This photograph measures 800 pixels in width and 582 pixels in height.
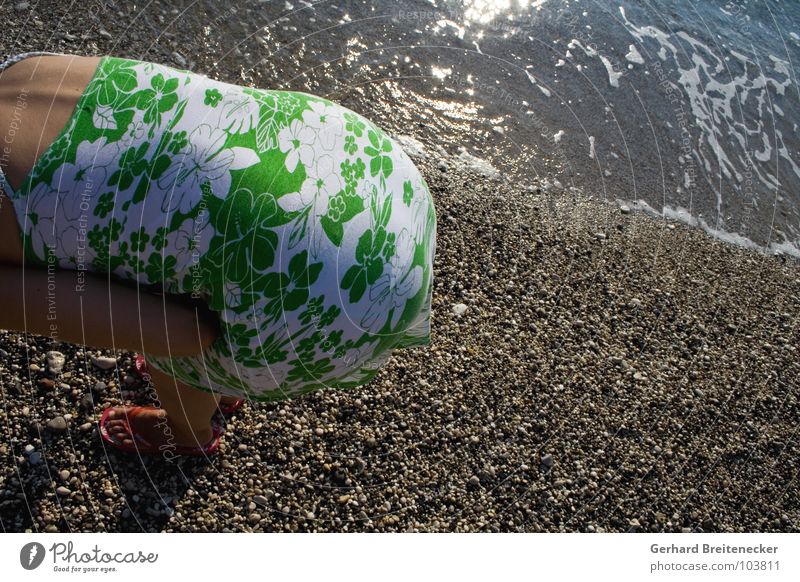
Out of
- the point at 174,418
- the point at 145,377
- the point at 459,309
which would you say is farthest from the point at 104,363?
the point at 459,309

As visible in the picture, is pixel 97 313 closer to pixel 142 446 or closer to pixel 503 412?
pixel 142 446

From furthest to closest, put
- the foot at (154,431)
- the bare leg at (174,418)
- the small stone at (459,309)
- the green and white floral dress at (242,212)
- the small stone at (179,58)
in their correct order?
the small stone at (179,58)
the small stone at (459,309)
the foot at (154,431)
the bare leg at (174,418)
the green and white floral dress at (242,212)

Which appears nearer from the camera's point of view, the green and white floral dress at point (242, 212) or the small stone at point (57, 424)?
the green and white floral dress at point (242, 212)

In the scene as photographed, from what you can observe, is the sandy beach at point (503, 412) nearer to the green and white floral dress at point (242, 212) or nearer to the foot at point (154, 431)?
the foot at point (154, 431)

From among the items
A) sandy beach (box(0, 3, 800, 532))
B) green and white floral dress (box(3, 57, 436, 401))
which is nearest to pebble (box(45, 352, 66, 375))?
sandy beach (box(0, 3, 800, 532))

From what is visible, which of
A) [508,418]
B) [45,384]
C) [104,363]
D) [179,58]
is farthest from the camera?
[179,58]

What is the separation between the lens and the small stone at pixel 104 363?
304 cm

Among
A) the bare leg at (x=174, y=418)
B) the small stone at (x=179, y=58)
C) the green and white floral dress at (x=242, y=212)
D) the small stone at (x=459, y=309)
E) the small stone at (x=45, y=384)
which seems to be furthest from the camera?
the small stone at (x=179, y=58)

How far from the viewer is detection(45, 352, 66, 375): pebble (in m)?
2.96

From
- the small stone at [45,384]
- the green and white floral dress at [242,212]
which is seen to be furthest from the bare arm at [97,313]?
the small stone at [45,384]

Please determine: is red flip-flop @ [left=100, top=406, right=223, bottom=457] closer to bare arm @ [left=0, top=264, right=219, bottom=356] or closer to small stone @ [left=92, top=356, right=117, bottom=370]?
small stone @ [left=92, top=356, right=117, bottom=370]

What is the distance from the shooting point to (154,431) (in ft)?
9.19

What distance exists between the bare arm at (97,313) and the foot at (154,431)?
0.97 m

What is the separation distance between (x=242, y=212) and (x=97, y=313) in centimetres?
45
